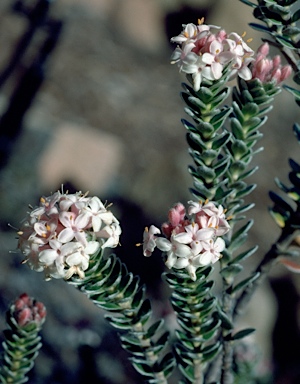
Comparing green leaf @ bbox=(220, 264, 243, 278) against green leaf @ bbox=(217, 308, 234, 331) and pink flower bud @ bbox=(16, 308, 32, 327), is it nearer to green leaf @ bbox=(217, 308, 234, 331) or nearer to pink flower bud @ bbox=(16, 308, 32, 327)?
green leaf @ bbox=(217, 308, 234, 331)

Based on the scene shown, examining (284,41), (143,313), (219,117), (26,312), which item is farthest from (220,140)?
(26,312)

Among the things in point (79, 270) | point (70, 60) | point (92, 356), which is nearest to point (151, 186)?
point (70, 60)

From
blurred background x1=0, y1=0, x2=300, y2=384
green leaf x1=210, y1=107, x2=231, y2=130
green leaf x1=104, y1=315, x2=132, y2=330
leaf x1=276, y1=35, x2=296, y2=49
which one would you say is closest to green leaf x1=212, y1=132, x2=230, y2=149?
green leaf x1=210, y1=107, x2=231, y2=130

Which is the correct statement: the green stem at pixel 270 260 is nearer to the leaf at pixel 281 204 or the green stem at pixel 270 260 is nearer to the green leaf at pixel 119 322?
the leaf at pixel 281 204

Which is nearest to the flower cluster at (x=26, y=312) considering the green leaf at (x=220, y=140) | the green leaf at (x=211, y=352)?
the green leaf at (x=211, y=352)

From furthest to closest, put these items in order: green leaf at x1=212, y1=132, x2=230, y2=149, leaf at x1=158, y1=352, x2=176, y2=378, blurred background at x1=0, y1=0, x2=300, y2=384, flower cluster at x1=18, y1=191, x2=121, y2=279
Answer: blurred background at x1=0, y1=0, x2=300, y2=384 < leaf at x1=158, y1=352, x2=176, y2=378 < green leaf at x1=212, y1=132, x2=230, y2=149 < flower cluster at x1=18, y1=191, x2=121, y2=279

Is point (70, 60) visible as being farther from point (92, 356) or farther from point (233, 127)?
point (233, 127)
